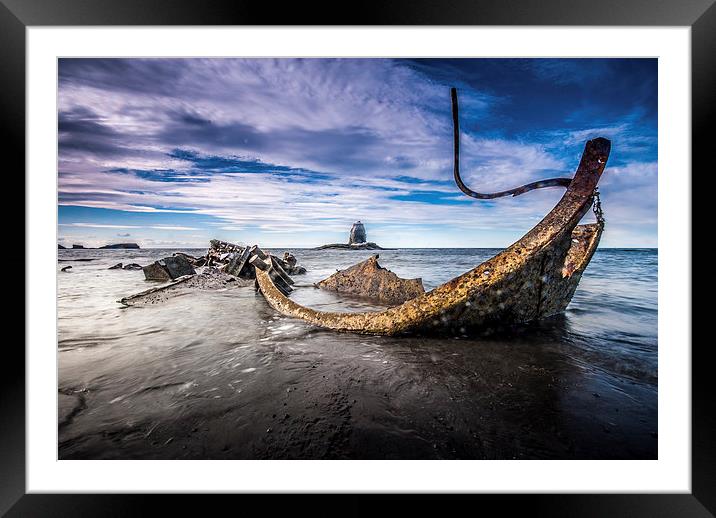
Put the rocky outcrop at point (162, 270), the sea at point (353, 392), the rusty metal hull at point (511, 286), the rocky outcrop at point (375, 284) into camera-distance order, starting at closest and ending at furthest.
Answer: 1. the sea at point (353, 392)
2. the rusty metal hull at point (511, 286)
3. the rocky outcrop at point (375, 284)
4. the rocky outcrop at point (162, 270)

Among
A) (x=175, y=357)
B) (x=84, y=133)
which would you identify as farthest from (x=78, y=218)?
(x=175, y=357)

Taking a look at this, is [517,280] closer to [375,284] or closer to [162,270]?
[375,284]

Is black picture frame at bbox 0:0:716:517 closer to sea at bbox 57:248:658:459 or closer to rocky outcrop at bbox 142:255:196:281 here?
sea at bbox 57:248:658:459

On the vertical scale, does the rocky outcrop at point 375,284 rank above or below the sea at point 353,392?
above

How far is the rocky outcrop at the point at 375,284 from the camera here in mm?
5941

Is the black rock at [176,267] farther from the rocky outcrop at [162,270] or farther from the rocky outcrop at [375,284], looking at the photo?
the rocky outcrop at [375,284]

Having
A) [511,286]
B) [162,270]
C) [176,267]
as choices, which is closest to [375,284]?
[511,286]

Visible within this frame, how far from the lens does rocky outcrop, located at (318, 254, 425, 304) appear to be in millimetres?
5941

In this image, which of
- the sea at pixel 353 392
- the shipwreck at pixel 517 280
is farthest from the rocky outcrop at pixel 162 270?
the shipwreck at pixel 517 280
